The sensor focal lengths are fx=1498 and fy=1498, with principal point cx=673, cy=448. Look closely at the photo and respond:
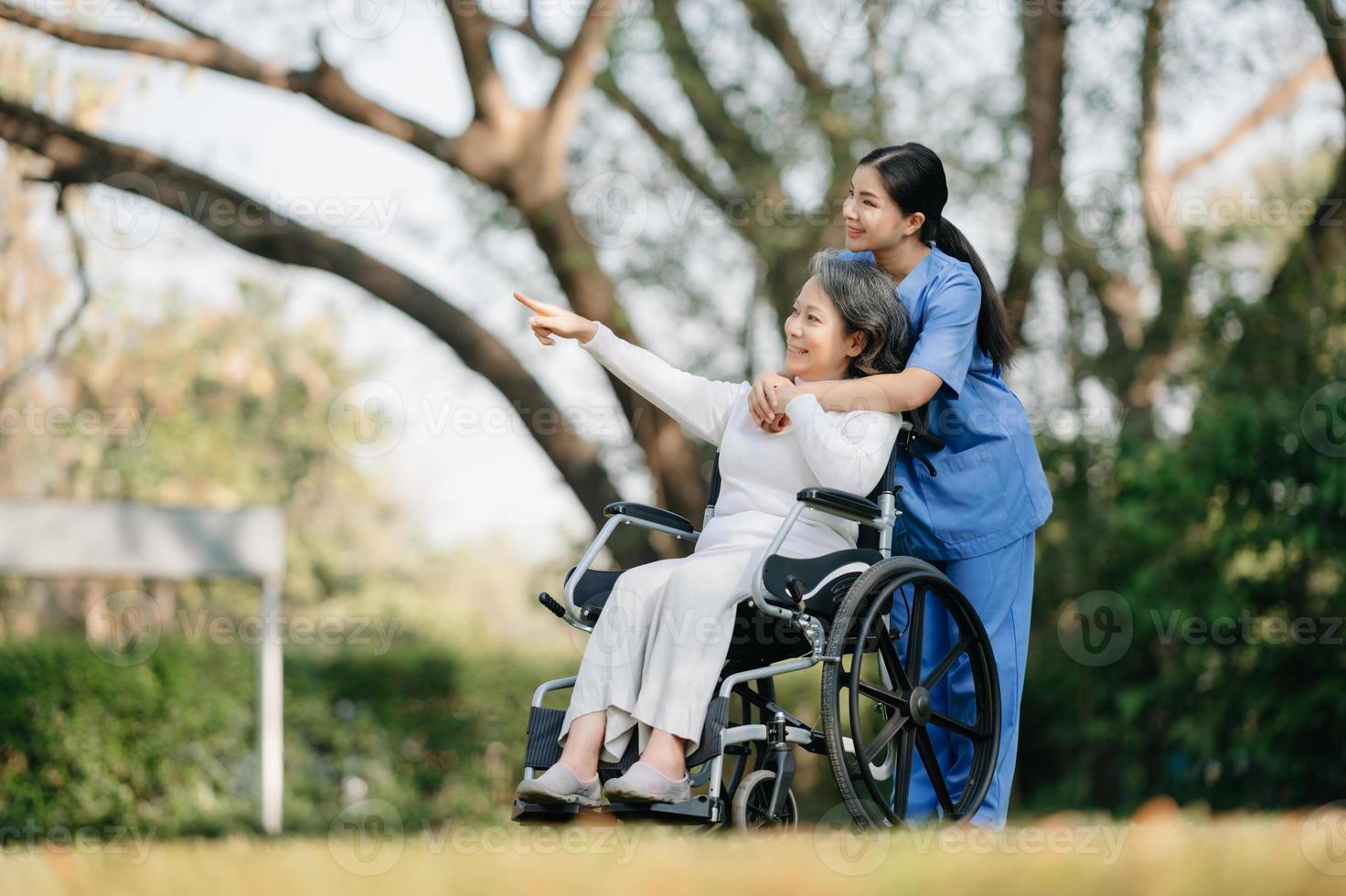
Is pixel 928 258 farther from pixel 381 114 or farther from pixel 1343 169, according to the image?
pixel 1343 169

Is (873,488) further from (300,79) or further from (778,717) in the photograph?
(300,79)

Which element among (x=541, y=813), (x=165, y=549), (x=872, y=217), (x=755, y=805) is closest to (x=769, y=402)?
(x=872, y=217)

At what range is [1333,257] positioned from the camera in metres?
8.21

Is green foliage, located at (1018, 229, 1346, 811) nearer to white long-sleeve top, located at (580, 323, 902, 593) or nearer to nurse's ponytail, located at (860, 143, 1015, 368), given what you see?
nurse's ponytail, located at (860, 143, 1015, 368)

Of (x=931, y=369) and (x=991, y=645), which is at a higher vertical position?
(x=931, y=369)

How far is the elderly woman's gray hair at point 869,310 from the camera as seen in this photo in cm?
309

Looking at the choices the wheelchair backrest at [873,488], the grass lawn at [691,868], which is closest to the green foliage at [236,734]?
the wheelchair backrest at [873,488]

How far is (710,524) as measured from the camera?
3148mm

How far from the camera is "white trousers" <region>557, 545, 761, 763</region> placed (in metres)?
2.75

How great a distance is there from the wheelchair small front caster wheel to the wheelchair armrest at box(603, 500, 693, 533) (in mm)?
649

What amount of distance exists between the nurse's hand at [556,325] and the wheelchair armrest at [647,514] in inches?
15.5

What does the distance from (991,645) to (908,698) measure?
28 centimetres

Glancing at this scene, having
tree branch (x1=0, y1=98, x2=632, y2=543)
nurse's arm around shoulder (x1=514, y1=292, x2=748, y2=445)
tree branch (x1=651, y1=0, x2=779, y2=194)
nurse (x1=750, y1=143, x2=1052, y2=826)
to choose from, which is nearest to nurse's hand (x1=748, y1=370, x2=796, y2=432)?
nurse (x1=750, y1=143, x2=1052, y2=826)

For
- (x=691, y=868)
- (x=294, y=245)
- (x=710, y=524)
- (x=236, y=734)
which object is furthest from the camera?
(x=236, y=734)
